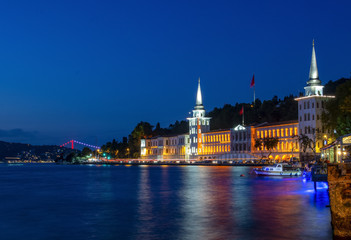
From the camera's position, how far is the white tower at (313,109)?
404ft

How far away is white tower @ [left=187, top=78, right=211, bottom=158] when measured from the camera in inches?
7121

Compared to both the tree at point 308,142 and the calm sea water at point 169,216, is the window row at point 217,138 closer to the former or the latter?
the tree at point 308,142

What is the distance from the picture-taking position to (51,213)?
37.0m

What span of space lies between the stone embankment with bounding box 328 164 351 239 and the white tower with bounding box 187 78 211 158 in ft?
517

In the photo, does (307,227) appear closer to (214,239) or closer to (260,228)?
(260,228)

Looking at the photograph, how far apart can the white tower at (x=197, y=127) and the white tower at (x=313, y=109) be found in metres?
56.9

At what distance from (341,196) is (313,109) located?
10776 centimetres

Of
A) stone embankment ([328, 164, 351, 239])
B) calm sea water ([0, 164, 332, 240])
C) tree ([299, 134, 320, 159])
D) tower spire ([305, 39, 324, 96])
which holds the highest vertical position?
tower spire ([305, 39, 324, 96])

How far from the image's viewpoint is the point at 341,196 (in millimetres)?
21703

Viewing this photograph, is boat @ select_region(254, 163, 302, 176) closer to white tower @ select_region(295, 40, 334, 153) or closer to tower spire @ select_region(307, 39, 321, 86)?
white tower @ select_region(295, 40, 334, 153)

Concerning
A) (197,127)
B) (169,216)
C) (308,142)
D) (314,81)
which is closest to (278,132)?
(314,81)

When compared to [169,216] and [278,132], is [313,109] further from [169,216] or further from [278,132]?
[169,216]

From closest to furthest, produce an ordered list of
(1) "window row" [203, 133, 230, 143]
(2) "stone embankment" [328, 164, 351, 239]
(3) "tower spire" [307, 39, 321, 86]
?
1. (2) "stone embankment" [328, 164, 351, 239]
2. (3) "tower spire" [307, 39, 321, 86]
3. (1) "window row" [203, 133, 230, 143]

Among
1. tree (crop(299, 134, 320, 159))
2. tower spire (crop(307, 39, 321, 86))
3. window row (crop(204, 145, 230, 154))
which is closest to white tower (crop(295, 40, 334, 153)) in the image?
tower spire (crop(307, 39, 321, 86))
